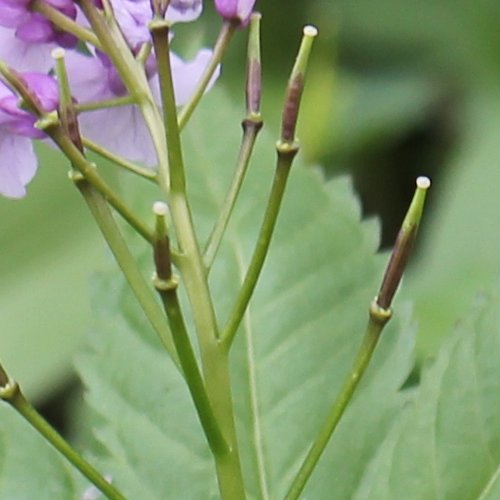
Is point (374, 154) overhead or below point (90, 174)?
below

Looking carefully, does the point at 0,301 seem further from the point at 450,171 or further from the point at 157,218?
the point at 157,218

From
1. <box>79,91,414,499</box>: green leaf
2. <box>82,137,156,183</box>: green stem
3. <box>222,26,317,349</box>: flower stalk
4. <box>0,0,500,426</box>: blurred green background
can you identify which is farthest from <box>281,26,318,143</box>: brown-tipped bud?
<box>0,0,500,426</box>: blurred green background

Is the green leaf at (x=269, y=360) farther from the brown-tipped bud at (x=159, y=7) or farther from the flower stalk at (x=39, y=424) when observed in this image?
the brown-tipped bud at (x=159, y=7)

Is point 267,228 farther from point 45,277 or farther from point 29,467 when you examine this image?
point 45,277

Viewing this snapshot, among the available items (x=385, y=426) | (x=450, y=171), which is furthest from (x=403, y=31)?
(x=385, y=426)

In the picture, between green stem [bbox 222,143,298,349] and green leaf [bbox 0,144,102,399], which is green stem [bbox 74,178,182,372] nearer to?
green stem [bbox 222,143,298,349]

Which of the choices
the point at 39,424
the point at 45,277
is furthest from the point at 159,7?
the point at 45,277
